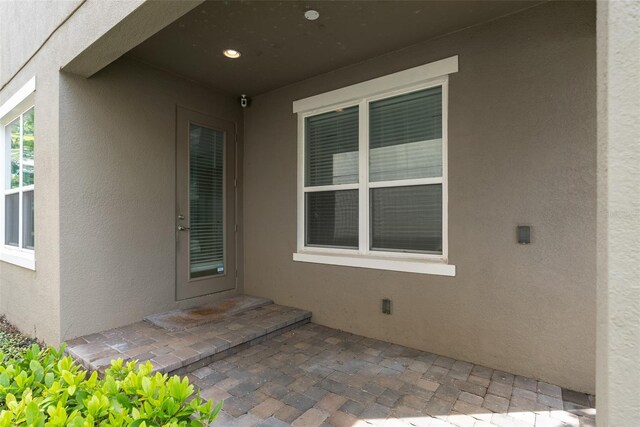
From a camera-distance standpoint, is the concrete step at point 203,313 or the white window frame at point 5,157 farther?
the white window frame at point 5,157

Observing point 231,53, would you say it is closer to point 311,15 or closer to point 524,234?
point 311,15

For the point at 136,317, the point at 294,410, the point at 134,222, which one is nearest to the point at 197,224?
the point at 134,222

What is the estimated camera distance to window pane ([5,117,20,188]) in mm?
4055

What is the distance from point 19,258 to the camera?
3719 mm

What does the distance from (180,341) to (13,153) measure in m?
3.47

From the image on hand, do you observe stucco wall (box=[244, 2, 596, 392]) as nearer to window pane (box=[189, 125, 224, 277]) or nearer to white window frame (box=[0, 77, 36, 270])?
window pane (box=[189, 125, 224, 277])

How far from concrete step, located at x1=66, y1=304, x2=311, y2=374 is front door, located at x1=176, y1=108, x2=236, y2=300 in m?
0.72

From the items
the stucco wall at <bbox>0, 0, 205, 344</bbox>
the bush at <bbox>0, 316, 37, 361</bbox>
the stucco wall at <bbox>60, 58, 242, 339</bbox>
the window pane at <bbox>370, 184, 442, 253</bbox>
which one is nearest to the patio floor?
the window pane at <bbox>370, 184, 442, 253</bbox>

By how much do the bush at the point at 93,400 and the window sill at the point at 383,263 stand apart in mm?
2364

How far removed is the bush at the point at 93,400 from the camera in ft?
3.67

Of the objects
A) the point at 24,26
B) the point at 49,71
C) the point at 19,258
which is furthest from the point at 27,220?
the point at 24,26

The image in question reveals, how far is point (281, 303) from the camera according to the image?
14.0 feet

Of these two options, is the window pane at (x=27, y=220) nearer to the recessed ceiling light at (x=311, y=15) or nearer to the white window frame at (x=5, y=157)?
the white window frame at (x=5, y=157)

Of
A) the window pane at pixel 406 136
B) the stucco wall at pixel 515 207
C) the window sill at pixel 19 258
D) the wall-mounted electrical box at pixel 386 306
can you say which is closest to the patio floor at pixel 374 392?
the stucco wall at pixel 515 207
